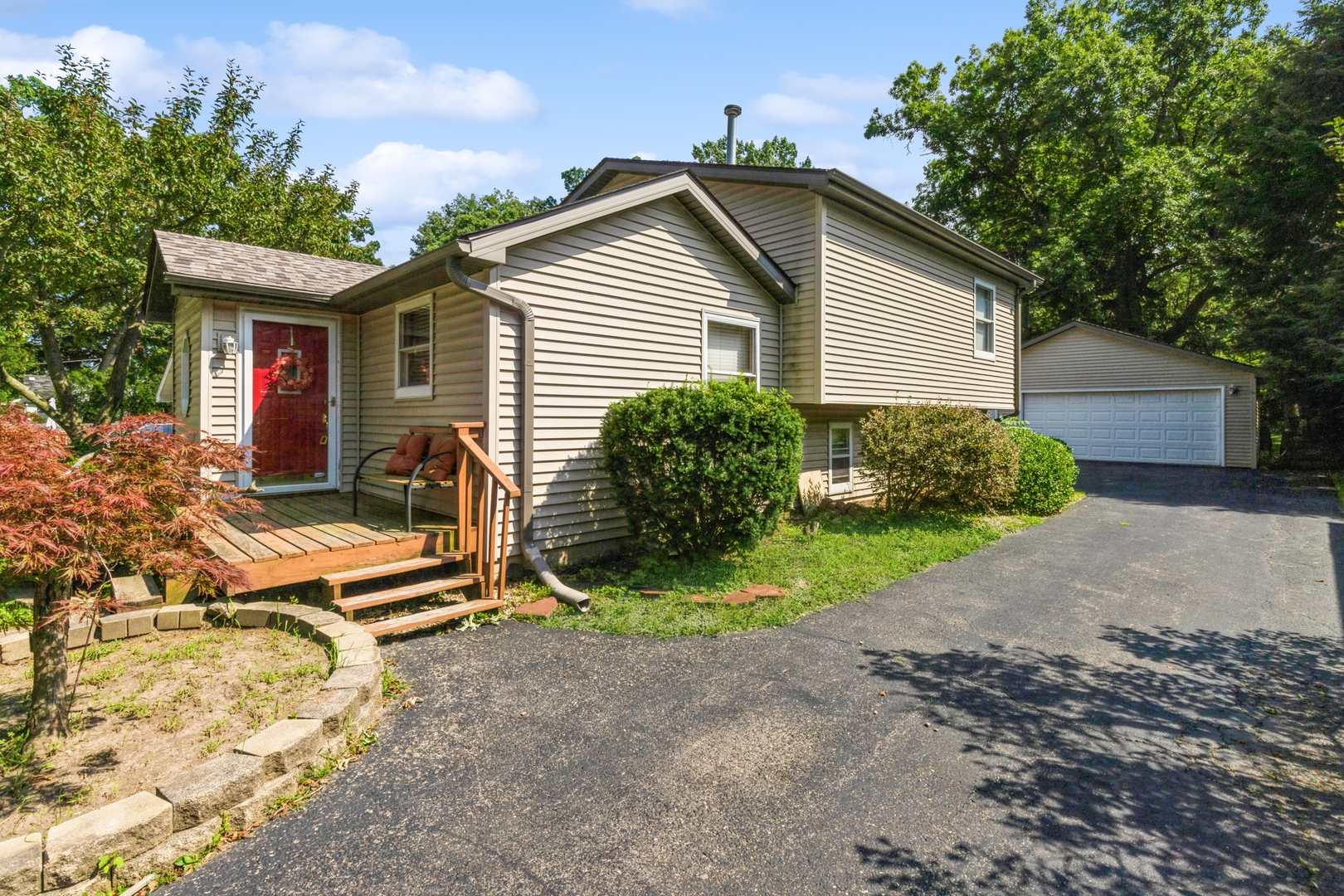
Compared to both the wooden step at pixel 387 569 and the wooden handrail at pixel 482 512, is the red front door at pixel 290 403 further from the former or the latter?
the wooden handrail at pixel 482 512

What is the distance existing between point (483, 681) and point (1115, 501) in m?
12.6

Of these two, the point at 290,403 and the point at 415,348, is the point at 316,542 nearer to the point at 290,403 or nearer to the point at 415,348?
the point at 415,348

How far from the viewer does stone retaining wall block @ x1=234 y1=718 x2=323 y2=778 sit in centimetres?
303

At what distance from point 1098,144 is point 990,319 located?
48.7 feet

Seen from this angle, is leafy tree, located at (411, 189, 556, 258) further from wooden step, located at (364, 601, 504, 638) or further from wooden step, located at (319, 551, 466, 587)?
wooden step, located at (364, 601, 504, 638)

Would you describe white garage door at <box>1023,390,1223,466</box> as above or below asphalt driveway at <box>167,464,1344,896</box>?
above

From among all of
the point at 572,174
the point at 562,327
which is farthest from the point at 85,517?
the point at 572,174

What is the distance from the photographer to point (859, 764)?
3.38m

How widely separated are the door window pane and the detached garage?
15.9 meters

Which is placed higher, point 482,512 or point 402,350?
point 402,350

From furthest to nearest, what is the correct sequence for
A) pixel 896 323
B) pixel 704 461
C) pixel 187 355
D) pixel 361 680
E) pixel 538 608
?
pixel 896 323 → pixel 187 355 → pixel 704 461 → pixel 538 608 → pixel 361 680

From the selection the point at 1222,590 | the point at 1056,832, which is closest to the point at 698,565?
the point at 1056,832

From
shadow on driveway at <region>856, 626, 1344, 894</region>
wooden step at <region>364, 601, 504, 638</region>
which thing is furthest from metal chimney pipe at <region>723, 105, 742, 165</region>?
shadow on driveway at <region>856, 626, 1344, 894</region>

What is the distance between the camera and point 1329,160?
1505 centimetres
